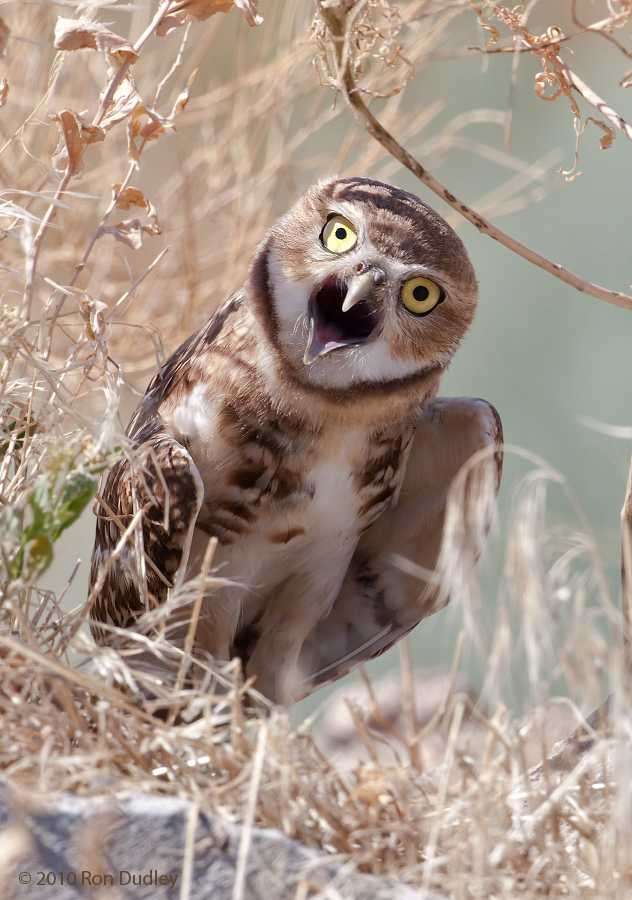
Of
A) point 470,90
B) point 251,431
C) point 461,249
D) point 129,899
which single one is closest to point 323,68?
point 461,249

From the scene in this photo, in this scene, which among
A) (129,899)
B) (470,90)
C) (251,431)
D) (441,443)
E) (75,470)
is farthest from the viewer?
(470,90)

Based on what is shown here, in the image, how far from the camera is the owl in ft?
5.41

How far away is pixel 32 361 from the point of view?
4.42 ft

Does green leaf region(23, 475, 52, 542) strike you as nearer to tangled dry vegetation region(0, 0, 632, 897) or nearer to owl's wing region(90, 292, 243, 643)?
tangled dry vegetation region(0, 0, 632, 897)

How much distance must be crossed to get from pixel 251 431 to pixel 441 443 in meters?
0.48

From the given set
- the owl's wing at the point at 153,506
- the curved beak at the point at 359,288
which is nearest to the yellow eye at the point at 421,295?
the curved beak at the point at 359,288

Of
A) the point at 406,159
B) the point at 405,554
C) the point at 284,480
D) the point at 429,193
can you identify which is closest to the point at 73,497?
the point at 284,480

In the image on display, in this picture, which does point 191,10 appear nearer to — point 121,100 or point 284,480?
point 121,100

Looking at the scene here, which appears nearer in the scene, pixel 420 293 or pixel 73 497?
pixel 73 497

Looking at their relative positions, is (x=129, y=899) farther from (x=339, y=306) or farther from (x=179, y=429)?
(x=339, y=306)

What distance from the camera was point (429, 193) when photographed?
4.19m

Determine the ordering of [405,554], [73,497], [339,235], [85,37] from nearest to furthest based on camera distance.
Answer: [73,497], [85,37], [339,235], [405,554]

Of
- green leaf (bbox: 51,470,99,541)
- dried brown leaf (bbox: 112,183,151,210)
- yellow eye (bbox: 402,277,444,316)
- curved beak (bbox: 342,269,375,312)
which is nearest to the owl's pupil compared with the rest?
yellow eye (bbox: 402,277,444,316)

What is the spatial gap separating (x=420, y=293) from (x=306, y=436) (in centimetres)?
36
